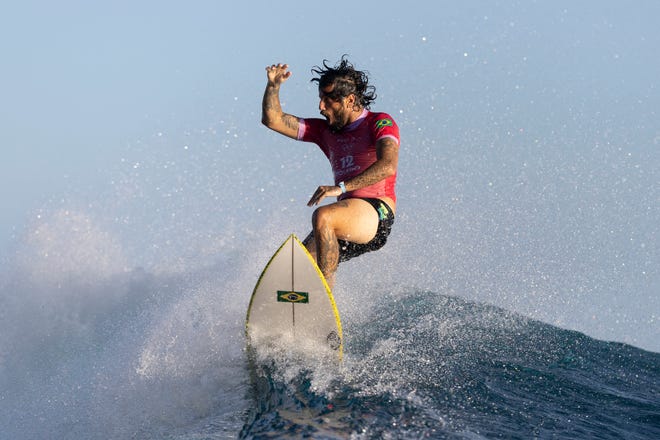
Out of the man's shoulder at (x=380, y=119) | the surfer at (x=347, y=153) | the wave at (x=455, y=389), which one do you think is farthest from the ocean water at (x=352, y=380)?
the man's shoulder at (x=380, y=119)

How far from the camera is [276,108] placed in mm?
6035

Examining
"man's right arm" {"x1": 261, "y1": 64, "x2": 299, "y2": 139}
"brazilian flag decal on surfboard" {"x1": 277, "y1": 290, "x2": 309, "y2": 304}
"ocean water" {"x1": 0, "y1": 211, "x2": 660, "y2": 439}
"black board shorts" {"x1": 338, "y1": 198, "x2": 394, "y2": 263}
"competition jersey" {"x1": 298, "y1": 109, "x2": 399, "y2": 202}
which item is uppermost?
"man's right arm" {"x1": 261, "y1": 64, "x2": 299, "y2": 139}

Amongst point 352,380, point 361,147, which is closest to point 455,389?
point 352,380

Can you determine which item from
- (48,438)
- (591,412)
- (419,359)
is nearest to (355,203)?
(419,359)

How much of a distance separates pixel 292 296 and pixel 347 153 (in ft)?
→ 5.38

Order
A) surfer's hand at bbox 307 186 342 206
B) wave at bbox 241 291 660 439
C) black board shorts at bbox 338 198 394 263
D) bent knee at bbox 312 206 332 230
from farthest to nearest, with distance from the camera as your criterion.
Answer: black board shorts at bbox 338 198 394 263, bent knee at bbox 312 206 332 230, surfer's hand at bbox 307 186 342 206, wave at bbox 241 291 660 439

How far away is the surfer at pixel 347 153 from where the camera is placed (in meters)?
5.17

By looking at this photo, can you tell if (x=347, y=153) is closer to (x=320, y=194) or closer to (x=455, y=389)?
(x=320, y=194)

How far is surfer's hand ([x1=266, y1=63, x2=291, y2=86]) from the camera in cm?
593

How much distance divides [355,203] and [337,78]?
1.35m

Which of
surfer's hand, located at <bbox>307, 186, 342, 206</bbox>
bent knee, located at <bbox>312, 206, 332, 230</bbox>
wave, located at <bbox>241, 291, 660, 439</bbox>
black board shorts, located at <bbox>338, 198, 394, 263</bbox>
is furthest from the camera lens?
black board shorts, located at <bbox>338, 198, 394, 263</bbox>

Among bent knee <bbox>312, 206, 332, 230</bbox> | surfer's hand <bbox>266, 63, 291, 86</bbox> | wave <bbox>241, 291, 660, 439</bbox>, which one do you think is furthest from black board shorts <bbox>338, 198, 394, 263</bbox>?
surfer's hand <bbox>266, 63, 291, 86</bbox>

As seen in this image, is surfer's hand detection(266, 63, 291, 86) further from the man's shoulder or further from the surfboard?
the surfboard

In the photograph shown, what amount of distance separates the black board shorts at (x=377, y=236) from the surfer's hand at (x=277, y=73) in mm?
1624
